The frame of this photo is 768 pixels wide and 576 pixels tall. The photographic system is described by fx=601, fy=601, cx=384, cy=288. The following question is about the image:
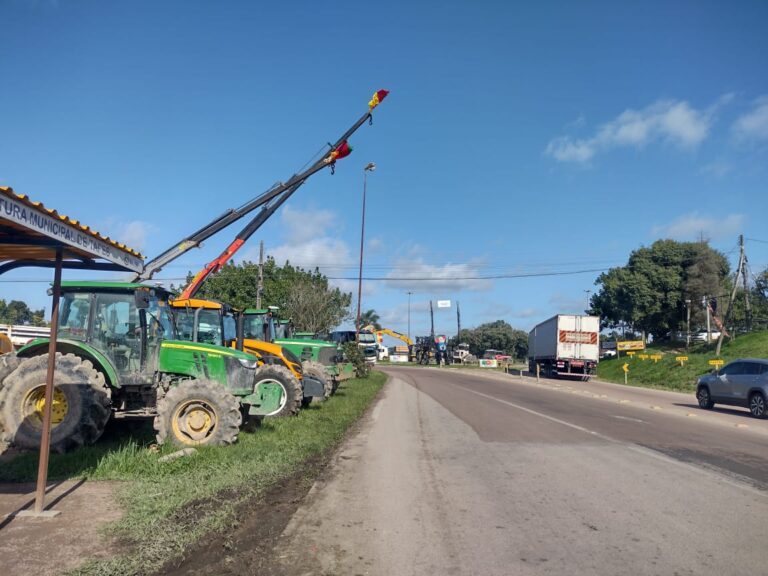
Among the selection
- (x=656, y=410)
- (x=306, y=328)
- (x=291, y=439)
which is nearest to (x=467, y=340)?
(x=306, y=328)

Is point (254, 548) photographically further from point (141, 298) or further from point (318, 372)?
point (318, 372)

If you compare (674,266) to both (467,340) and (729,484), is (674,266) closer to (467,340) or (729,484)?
(729,484)

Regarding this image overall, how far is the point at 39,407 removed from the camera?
30.2 feet

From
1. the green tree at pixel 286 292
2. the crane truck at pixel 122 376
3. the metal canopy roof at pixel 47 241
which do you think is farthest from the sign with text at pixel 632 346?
the metal canopy roof at pixel 47 241

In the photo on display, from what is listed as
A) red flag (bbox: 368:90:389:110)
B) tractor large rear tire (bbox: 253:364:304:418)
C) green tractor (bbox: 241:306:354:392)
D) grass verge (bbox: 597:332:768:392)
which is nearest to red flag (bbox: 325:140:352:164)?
red flag (bbox: 368:90:389:110)

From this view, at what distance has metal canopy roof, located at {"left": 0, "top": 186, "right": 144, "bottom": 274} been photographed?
4844mm

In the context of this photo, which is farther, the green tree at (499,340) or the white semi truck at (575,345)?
the green tree at (499,340)

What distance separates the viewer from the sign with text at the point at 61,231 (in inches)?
187

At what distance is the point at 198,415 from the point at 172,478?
225 centimetres

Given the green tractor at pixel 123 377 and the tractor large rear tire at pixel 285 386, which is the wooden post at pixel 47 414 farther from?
the tractor large rear tire at pixel 285 386

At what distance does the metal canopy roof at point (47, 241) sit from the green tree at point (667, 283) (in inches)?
2370

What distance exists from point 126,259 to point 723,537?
6.83 metres

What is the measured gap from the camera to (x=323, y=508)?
6.72 metres

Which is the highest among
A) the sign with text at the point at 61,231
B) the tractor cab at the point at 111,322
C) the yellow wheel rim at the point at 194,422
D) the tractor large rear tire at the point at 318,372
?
the sign with text at the point at 61,231
